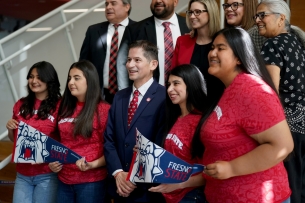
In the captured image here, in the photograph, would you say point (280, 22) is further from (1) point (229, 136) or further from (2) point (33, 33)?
(2) point (33, 33)

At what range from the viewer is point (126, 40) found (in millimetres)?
3939

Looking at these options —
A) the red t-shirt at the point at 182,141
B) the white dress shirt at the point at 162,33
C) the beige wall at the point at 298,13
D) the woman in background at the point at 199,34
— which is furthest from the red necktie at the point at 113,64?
the beige wall at the point at 298,13

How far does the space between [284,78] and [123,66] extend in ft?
4.36

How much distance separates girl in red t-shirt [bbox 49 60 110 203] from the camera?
3.28 m

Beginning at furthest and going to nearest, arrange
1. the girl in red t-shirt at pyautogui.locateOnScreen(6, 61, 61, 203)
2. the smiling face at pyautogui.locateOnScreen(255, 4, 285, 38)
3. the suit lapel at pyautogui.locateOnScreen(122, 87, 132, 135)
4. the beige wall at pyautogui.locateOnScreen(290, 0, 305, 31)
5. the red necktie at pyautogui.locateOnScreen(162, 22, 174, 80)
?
the beige wall at pyautogui.locateOnScreen(290, 0, 305, 31) → the red necktie at pyautogui.locateOnScreen(162, 22, 174, 80) → the girl in red t-shirt at pyautogui.locateOnScreen(6, 61, 61, 203) → the suit lapel at pyautogui.locateOnScreen(122, 87, 132, 135) → the smiling face at pyautogui.locateOnScreen(255, 4, 285, 38)

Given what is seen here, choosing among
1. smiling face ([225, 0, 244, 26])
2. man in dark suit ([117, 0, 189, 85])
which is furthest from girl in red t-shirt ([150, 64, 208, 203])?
man in dark suit ([117, 0, 189, 85])

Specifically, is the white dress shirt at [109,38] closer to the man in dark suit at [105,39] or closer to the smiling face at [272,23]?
the man in dark suit at [105,39]

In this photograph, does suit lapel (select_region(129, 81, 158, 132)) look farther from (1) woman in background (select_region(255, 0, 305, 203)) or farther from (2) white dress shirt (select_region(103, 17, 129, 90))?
(2) white dress shirt (select_region(103, 17, 129, 90))

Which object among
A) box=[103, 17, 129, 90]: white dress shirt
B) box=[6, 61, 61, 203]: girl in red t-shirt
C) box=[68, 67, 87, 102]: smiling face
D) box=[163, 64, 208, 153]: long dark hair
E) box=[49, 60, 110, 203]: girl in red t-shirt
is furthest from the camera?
box=[103, 17, 129, 90]: white dress shirt

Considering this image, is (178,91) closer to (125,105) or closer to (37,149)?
(125,105)

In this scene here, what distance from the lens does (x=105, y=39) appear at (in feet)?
13.5

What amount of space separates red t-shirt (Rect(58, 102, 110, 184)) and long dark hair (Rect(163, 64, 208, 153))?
0.59 m

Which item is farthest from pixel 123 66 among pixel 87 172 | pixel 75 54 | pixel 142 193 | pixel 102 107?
pixel 75 54

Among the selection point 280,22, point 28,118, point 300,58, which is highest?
point 280,22
